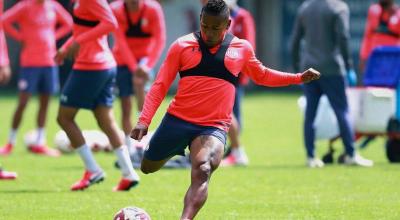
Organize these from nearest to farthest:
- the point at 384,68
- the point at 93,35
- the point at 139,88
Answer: the point at 93,35 → the point at 139,88 → the point at 384,68

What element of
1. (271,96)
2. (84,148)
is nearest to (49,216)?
(84,148)

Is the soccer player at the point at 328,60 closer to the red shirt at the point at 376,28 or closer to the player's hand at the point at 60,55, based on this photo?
the player's hand at the point at 60,55

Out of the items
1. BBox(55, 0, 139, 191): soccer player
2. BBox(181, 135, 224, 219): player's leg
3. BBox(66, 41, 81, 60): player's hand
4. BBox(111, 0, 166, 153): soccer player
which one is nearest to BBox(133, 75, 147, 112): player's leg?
BBox(111, 0, 166, 153): soccer player

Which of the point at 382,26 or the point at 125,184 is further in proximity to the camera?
the point at 382,26

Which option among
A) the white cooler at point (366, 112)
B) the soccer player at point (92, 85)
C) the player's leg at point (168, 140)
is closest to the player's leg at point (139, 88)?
the white cooler at point (366, 112)

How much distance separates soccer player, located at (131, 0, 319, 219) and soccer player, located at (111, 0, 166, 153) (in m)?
5.34

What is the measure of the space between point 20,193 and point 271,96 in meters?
23.6

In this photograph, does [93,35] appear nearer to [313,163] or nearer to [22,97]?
[313,163]

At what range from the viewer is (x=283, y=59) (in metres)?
39.1

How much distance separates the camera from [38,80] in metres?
18.9

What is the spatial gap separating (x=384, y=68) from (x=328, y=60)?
60.7 inches

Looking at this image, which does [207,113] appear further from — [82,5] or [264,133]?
[264,133]

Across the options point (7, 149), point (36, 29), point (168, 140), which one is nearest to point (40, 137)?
point (7, 149)

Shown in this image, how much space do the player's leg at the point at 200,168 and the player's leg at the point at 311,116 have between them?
6284mm
